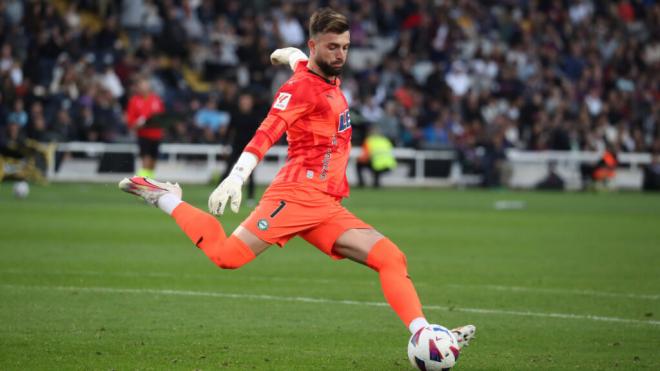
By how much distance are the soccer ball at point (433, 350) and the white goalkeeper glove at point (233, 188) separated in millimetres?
1343

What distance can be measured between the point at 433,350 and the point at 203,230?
1742 mm

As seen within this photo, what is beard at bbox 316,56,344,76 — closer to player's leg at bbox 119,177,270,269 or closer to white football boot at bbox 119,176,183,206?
player's leg at bbox 119,177,270,269

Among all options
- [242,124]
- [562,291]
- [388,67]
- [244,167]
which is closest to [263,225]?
[244,167]

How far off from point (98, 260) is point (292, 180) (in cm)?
652

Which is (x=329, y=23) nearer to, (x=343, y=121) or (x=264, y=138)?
(x=343, y=121)

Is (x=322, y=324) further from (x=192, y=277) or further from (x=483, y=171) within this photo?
(x=483, y=171)

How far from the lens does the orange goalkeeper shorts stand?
7.03 metres

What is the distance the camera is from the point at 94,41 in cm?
3100

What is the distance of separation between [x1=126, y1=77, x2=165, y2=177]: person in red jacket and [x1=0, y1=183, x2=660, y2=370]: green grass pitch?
2918 millimetres

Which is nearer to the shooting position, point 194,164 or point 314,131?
point 314,131

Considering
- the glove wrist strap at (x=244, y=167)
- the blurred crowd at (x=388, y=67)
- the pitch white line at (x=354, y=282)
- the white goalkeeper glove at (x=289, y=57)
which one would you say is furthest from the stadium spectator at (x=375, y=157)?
the glove wrist strap at (x=244, y=167)

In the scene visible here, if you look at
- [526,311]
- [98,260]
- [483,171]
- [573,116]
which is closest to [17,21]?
[483,171]

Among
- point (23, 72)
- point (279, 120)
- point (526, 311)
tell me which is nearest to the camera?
point (279, 120)

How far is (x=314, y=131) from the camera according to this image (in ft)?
23.2
